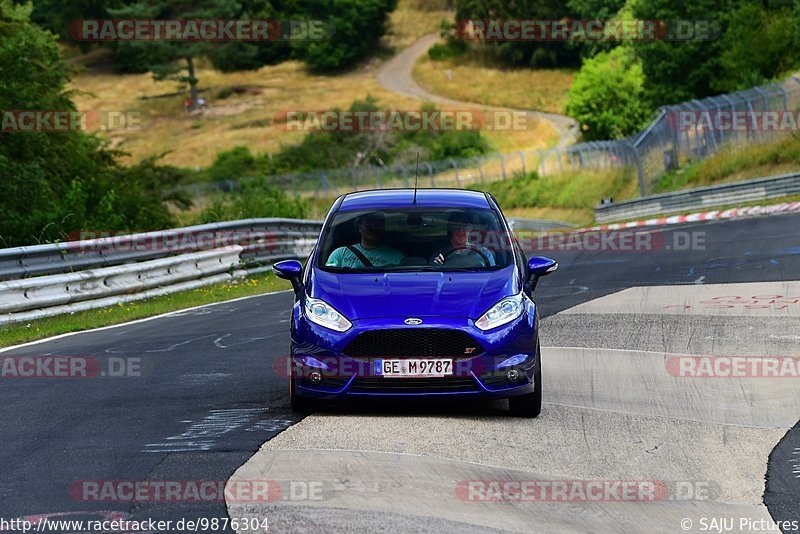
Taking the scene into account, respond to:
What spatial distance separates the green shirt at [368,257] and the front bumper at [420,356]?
3.15ft

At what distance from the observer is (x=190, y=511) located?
256 inches

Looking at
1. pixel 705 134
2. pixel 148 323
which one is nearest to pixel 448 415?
pixel 148 323

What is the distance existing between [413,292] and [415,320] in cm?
36

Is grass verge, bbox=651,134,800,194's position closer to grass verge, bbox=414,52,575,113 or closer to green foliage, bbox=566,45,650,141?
green foliage, bbox=566,45,650,141

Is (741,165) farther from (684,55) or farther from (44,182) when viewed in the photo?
(684,55)

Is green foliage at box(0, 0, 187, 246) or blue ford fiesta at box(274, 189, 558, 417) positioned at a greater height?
blue ford fiesta at box(274, 189, 558, 417)

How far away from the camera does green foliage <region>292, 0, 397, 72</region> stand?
129 meters

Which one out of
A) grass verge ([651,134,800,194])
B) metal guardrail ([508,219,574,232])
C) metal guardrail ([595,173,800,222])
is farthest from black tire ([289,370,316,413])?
metal guardrail ([508,219,574,232])

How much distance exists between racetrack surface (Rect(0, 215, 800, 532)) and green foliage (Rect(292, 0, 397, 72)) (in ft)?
383

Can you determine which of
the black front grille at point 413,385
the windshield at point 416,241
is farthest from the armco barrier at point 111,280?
the black front grille at point 413,385

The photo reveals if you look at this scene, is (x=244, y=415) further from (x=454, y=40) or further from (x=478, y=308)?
(x=454, y=40)

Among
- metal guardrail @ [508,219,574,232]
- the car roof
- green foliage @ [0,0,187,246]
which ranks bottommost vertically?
metal guardrail @ [508,219,574,232]

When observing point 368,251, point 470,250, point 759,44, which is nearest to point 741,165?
point 759,44

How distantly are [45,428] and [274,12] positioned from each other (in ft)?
430
